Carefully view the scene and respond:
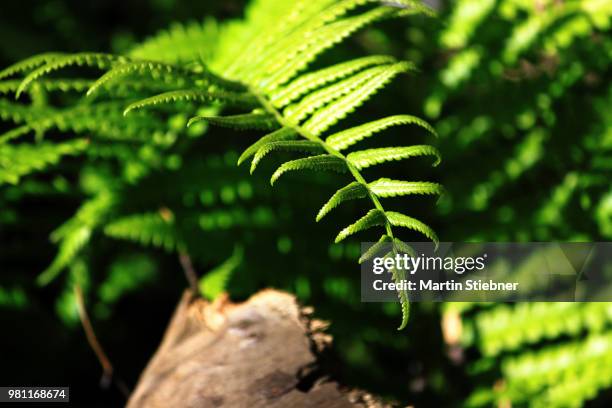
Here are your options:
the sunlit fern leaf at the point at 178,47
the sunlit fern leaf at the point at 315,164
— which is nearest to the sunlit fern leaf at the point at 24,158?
the sunlit fern leaf at the point at 178,47

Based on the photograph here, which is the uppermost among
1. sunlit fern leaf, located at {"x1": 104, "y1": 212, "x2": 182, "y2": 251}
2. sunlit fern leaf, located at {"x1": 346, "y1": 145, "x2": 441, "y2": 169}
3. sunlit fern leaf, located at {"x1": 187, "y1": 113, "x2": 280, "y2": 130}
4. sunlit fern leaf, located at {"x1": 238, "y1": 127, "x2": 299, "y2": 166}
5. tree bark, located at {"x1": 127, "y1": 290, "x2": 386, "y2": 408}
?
sunlit fern leaf, located at {"x1": 187, "y1": 113, "x2": 280, "y2": 130}

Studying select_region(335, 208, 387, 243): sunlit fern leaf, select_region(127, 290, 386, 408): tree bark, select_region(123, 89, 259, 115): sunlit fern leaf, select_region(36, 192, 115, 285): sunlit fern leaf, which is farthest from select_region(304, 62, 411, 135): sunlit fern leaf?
select_region(36, 192, 115, 285): sunlit fern leaf

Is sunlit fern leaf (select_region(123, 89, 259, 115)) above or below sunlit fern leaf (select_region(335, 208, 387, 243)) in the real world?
above

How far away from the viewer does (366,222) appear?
0.78m

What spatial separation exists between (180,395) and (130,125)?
24.8 inches

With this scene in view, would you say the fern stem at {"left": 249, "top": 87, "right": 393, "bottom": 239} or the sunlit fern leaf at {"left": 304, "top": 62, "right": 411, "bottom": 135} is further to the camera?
the sunlit fern leaf at {"left": 304, "top": 62, "right": 411, "bottom": 135}

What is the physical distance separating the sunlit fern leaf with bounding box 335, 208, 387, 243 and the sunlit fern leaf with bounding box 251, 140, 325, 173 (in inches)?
5.6

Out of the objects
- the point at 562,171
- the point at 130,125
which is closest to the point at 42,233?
the point at 130,125

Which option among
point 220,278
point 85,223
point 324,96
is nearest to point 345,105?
point 324,96

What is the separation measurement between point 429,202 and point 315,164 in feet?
2.97

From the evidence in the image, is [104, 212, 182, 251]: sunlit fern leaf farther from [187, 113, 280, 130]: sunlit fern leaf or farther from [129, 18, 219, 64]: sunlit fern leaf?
[187, 113, 280, 130]: sunlit fern leaf

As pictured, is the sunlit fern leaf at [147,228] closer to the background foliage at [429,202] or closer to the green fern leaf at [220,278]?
the background foliage at [429,202]

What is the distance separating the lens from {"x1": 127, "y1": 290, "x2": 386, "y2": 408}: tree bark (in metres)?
0.97

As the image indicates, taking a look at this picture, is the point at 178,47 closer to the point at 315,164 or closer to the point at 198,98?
the point at 198,98
